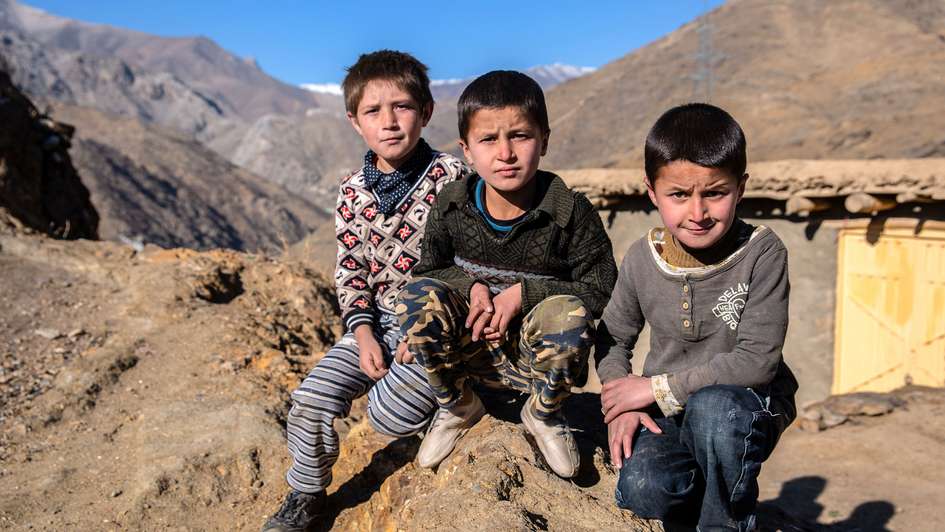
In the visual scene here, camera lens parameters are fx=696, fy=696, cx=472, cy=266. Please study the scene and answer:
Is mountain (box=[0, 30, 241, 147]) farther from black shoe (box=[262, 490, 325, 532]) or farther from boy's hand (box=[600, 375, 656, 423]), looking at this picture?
boy's hand (box=[600, 375, 656, 423])

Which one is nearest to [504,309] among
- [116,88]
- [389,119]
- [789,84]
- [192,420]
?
[389,119]

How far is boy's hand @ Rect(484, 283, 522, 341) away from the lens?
1.97m

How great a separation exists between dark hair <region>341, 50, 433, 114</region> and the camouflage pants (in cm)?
73

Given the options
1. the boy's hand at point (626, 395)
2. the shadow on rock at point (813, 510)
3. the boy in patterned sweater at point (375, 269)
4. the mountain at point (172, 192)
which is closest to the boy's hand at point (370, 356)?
the boy in patterned sweater at point (375, 269)

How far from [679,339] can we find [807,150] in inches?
892

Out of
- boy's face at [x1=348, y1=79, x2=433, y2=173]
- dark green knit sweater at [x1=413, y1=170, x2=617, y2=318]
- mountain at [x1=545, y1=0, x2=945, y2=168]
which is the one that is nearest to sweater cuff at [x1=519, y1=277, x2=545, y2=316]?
dark green knit sweater at [x1=413, y1=170, x2=617, y2=318]

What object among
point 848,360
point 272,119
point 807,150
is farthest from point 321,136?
point 848,360

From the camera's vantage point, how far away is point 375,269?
2428mm

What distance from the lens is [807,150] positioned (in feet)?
71.8

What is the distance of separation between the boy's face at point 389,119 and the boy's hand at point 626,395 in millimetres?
1044

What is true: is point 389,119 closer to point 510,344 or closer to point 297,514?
point 510,344

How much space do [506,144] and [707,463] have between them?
3.27 ft

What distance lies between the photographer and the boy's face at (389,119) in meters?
2.33

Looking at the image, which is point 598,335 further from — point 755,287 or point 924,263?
point 924,263
